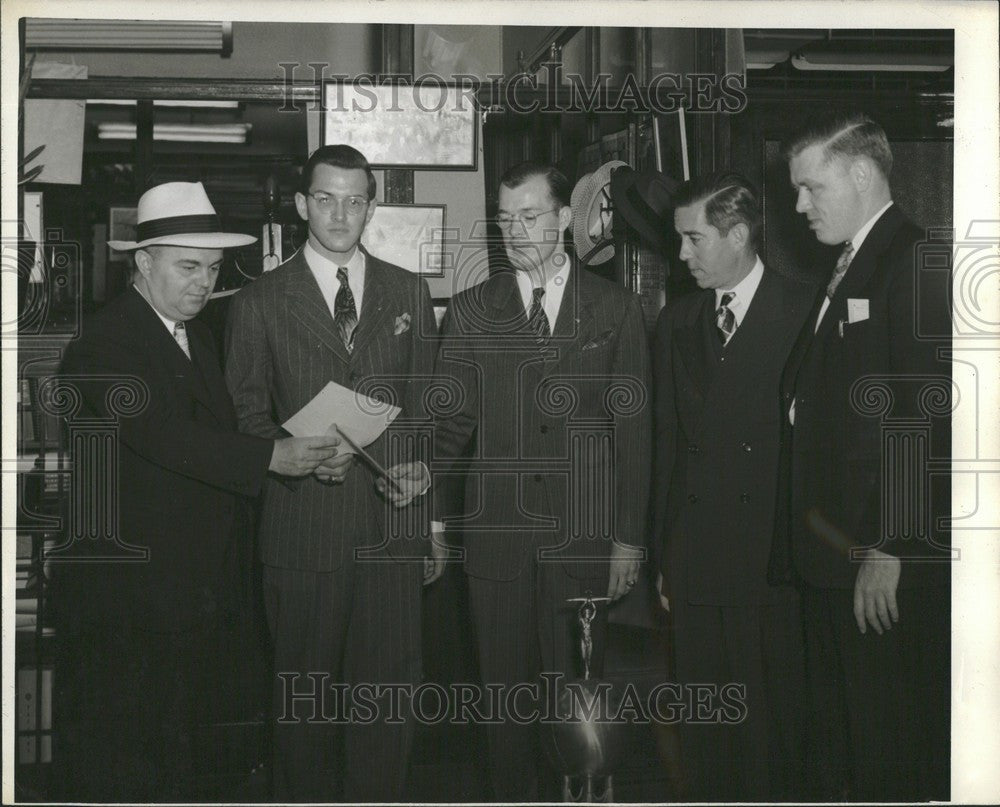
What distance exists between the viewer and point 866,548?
2910 millimetres

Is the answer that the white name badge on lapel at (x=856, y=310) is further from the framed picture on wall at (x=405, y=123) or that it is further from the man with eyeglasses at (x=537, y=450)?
the framed picture on wall at (x=405, y=123)

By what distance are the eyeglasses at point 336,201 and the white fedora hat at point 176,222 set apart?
268 mm

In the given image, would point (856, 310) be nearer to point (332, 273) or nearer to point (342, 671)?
point (332, 273)

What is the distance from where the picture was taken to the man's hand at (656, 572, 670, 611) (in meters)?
2.97

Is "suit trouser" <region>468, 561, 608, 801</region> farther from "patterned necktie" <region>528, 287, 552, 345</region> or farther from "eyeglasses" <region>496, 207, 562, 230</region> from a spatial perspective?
"eyeglasses" <region>496, 207, 562, 230</region>

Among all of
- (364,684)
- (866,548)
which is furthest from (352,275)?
(866,548)

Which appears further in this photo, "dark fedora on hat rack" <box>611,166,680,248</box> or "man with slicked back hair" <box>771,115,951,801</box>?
"dark fedora on hat rack" <box>611,166,680,248</box>

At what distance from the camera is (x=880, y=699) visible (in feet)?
9.64

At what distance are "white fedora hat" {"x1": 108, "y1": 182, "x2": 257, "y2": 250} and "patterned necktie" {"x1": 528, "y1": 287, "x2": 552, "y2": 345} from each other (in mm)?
892

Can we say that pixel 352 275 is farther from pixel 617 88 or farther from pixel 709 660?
pixel 709 660

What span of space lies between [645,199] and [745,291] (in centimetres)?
40

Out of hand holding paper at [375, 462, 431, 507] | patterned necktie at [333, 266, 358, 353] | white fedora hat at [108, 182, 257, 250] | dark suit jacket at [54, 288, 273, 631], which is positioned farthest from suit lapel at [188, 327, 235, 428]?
hand holding paper at [375, 462, 431, 507]

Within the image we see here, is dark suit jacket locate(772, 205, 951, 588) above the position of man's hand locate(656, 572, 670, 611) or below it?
above

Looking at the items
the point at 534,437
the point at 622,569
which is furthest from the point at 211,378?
the point at 622,569
